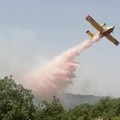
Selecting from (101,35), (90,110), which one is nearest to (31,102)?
(101,35)

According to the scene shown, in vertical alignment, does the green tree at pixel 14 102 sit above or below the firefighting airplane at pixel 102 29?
below

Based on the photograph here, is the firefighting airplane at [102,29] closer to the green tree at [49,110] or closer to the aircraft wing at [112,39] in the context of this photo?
the aircraft wing at [112,39]

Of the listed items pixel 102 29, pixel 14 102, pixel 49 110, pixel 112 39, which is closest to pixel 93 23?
pixel 102 29

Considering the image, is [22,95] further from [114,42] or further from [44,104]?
[114,42]

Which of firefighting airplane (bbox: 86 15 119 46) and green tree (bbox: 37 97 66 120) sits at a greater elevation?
firefighting airplane (bbox: 86 15 119 46)

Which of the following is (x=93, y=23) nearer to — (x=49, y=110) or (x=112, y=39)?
(x=112, y=39)

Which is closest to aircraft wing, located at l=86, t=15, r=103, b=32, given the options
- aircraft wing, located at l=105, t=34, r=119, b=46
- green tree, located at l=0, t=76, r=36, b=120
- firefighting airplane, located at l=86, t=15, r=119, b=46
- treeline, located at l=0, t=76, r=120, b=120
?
firefighting airplane, located at l=86, t=15, r=119, b=46

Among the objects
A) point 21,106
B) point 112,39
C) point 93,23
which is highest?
point 93,23

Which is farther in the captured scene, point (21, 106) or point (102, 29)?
point (102, 29)

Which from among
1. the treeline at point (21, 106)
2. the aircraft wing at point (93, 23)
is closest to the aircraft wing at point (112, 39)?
the aircraft wing at point (93, 23)

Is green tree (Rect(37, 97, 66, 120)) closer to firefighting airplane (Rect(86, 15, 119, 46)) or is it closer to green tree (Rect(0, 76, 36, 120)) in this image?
green tree (Rect(0, 76, 36, 120))

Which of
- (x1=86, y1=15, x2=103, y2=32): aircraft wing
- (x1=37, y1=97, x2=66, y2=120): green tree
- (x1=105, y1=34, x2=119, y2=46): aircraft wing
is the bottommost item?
(x1=37, y1=97, x2=66, y2=120): green tree

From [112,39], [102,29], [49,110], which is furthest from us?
[112,39]

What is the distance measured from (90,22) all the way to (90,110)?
232 feet
